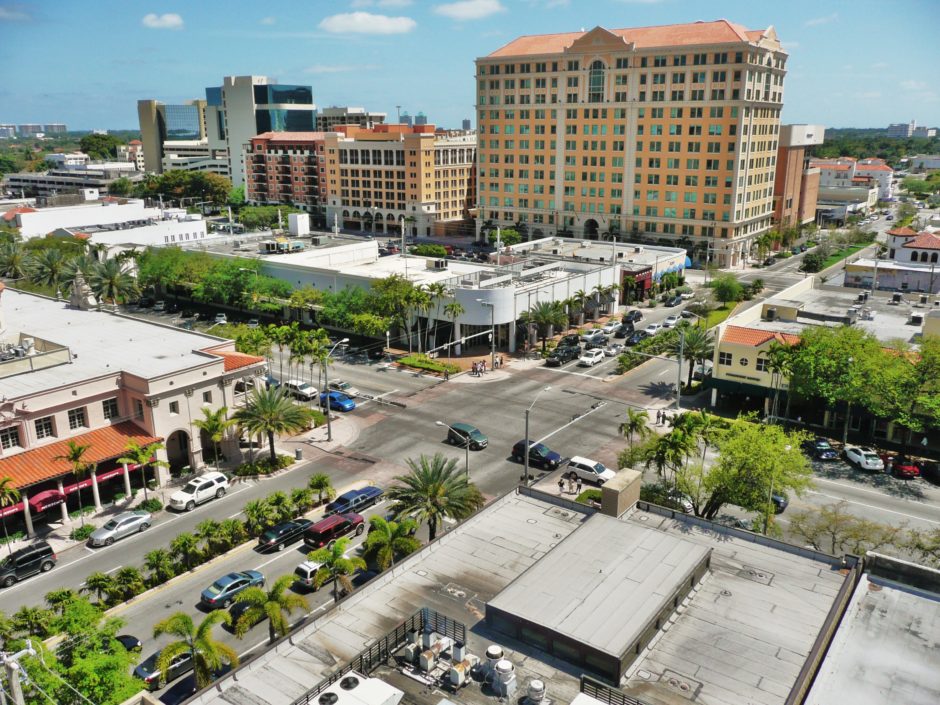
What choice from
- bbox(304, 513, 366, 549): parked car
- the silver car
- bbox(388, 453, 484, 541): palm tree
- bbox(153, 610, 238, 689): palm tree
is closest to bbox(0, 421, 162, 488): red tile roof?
the silver car

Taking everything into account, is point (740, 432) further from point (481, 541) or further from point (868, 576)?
point (481, 541)

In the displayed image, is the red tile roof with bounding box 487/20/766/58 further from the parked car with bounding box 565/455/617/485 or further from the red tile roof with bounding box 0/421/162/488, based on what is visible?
the red tile roof with bounding box 0/421/162/488

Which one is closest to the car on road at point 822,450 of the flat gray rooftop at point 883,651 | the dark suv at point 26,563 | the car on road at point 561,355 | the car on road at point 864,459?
the car on road at point 864,459

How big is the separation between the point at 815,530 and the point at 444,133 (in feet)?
528

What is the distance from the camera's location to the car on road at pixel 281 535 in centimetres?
4425

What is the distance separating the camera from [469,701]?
22844 mm

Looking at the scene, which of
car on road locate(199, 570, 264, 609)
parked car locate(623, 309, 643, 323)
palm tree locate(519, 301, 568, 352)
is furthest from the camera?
parked car locate(623, 309, 643, 323)

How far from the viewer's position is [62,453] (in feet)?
159

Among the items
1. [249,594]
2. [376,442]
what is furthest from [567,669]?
[376,442]

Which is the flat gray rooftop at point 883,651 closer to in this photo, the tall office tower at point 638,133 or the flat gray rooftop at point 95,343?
the flat gray rooftop at point 95,343

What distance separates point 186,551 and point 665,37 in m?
122

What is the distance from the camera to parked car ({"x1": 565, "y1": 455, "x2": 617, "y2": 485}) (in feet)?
171

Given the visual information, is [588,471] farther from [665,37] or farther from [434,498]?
[665,37]

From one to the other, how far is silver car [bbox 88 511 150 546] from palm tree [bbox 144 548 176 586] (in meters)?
5.44
